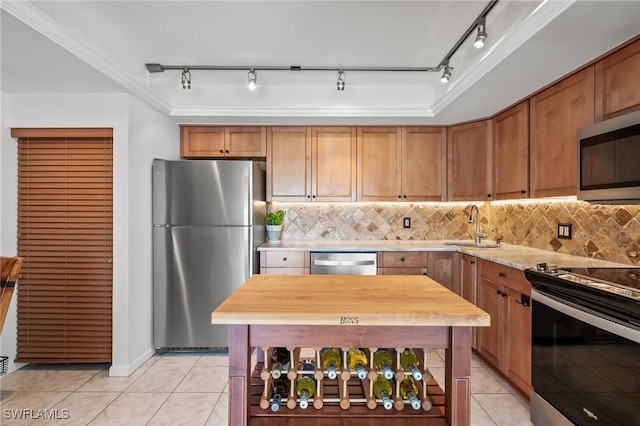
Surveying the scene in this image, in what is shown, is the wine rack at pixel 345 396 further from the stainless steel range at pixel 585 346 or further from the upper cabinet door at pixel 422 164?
the upper cabinet door at pixel 422 164

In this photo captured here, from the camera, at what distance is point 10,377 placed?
259 centimetres

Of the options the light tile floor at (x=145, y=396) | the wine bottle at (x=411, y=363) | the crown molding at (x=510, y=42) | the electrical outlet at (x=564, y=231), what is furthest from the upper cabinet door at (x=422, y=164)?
the wine bottle at (x=411, y=363)

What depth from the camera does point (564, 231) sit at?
100.0 inches

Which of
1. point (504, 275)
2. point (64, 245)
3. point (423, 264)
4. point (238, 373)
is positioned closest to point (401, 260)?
point (423, 264)

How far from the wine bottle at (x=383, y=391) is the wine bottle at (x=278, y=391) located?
0.38m

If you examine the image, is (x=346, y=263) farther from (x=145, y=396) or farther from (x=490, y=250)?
(x=145, y=396)

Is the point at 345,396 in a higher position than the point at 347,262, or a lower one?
lower

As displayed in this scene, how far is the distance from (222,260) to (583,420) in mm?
2684

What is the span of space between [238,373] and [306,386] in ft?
1.02

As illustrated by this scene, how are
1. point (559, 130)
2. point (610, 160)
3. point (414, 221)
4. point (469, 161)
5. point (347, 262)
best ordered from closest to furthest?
point (610, 160) < point (559, 130) < point (347, 262) < point (469, 161) < point (414, 221)

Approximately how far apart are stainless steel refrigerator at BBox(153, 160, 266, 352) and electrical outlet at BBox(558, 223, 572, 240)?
2.68 m

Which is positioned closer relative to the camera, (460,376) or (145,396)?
(460,376)

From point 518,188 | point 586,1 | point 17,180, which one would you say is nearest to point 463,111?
point 518,188

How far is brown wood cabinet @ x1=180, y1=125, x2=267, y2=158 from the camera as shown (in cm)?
359
